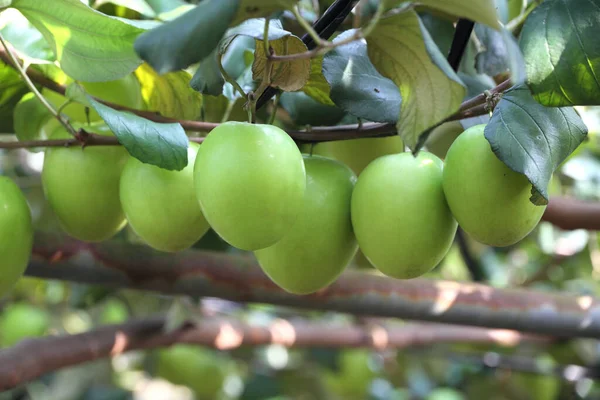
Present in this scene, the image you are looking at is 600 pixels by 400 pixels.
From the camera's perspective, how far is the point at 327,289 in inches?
28.6

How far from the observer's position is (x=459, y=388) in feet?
5.41

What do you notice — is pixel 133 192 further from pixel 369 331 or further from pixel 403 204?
pixel 369 331

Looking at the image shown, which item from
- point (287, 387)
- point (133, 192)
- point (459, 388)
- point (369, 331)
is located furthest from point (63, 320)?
point (133, 192)

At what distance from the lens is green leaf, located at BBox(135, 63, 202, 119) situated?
1.78ft

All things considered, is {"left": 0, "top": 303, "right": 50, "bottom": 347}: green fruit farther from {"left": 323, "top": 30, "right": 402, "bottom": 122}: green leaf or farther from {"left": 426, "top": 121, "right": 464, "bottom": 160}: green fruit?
{"left": 323, "top": 30, "right": 402, "bottom": 122}: green leaf

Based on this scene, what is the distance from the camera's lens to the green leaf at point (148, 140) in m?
0.41

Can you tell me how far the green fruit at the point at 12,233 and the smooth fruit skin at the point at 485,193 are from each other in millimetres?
305

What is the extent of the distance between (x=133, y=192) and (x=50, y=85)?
15 centimetres

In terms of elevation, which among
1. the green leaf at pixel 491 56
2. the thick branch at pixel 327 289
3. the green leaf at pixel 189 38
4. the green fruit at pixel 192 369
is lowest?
the green fruit at pixel 192 369

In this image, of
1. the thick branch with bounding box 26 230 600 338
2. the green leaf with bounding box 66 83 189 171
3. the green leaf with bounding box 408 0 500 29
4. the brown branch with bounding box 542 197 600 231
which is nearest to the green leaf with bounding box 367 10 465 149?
the green leaf with bounding box 408 0 500 29

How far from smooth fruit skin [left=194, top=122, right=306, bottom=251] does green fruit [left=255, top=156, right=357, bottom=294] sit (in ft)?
0.20

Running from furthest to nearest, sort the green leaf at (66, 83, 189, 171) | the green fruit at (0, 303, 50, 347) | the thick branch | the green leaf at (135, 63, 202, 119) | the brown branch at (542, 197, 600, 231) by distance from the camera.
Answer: the green fruit at (0, 303, 50, 347)
the brown branch at (542, 197, 600, 231)
the thick branch
the green leaf at (135, 63, 202, 119)
the green leaf at (66, 83, 189, 171)

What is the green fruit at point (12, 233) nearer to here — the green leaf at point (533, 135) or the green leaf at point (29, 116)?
the green leaf at point (29, 116)

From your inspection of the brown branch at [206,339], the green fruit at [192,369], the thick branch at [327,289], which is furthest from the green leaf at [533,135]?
the green fruit at [192,369]
